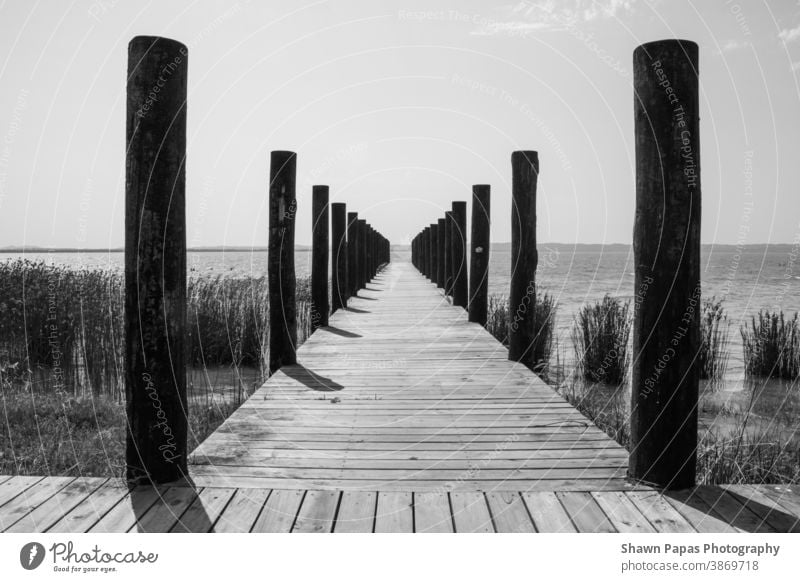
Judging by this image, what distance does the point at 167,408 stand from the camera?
2.77 m

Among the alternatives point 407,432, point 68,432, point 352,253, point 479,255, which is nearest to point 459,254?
point 352,253

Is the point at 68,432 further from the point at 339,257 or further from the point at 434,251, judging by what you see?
the point at 434,251

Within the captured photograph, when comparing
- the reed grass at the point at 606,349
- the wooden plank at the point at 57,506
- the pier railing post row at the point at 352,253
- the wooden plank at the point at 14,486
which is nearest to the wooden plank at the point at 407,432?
the wooden plank at the point at 57,506

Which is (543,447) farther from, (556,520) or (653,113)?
(653,113)

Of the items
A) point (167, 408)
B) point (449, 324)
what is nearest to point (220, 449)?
point (167, 408)

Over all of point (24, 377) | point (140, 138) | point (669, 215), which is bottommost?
point (24, 377)

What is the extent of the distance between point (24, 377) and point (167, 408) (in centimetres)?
527

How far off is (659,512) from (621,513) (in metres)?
0.16

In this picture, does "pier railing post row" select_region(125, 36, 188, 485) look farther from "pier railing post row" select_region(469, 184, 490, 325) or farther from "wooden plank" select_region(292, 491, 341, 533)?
"pier railing post row" select_region(469, 184, 490, 325)

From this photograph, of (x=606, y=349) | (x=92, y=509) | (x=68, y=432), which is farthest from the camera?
(x=606, y=349)

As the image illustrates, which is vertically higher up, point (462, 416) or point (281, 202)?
point (281, 202)

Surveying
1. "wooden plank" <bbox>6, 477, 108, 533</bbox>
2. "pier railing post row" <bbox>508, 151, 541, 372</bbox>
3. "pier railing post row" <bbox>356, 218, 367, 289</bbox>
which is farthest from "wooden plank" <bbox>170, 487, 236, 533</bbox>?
"pier railing post row" <bbox>356, 218, 367, 289</bbox>

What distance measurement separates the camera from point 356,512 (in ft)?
8.27

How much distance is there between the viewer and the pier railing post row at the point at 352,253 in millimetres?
14078
